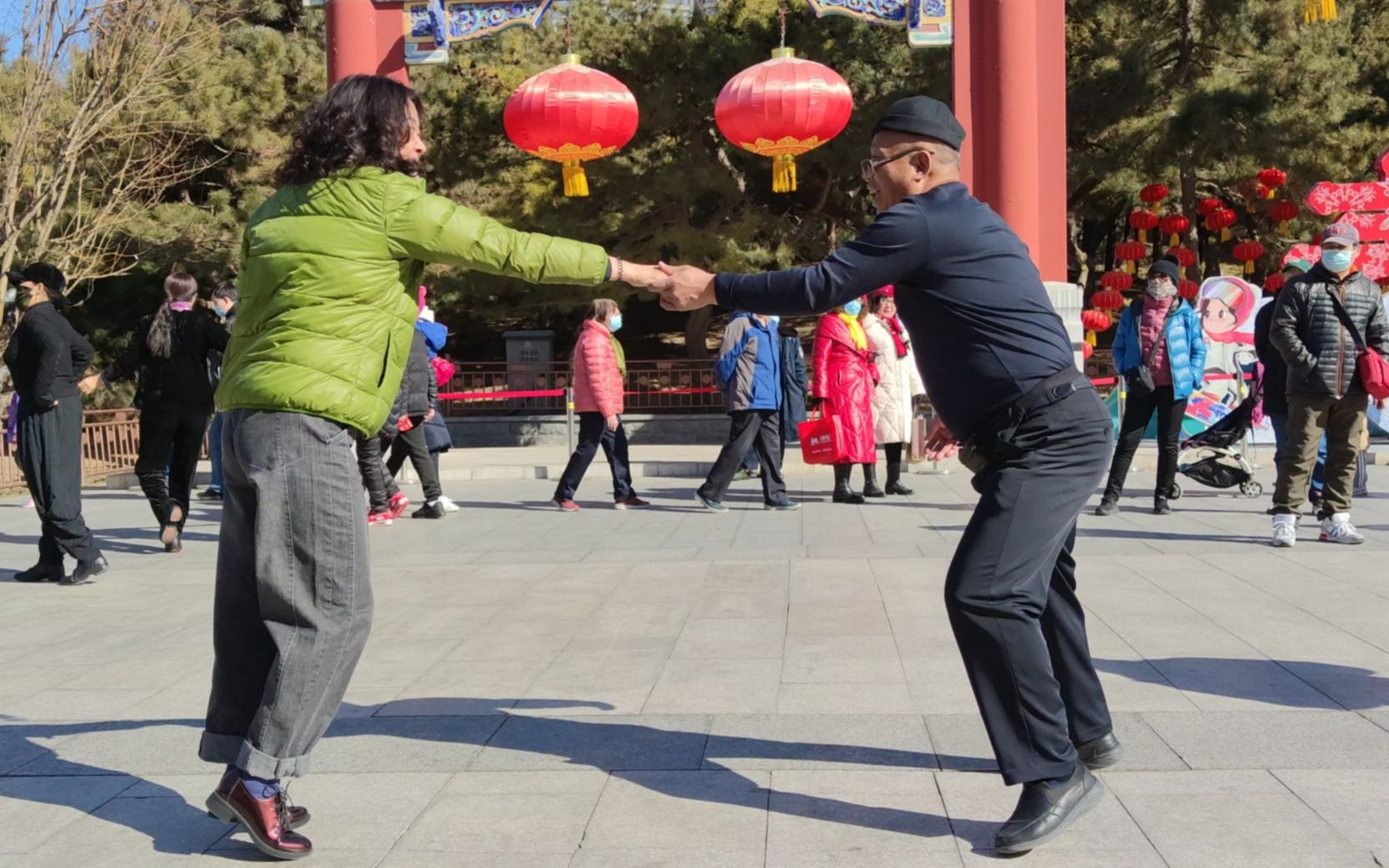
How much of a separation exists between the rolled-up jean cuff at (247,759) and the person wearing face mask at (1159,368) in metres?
7.33

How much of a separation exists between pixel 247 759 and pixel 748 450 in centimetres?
763

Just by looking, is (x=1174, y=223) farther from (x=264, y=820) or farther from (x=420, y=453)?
(x=264, y=820)

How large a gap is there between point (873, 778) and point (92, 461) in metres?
14.8

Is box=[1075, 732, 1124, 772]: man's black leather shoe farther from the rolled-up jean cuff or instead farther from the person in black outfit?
the person in black outfit

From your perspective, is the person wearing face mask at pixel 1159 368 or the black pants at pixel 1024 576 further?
the person wearing face mask at pixel 1159 368

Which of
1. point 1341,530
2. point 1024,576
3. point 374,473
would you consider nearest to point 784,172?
point 374,473

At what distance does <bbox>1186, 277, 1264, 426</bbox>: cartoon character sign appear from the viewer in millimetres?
13625

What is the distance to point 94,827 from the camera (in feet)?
11.7

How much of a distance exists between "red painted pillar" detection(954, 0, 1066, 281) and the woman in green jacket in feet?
35.2

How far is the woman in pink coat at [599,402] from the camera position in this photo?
10.6 m

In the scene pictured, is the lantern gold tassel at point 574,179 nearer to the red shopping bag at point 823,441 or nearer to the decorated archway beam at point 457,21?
the decorated archway beam at point 457,21

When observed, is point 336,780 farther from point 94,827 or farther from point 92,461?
point 92,461

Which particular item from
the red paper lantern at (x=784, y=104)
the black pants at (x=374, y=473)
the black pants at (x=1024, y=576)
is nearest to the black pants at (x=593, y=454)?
the black pants at (x=374, y=473)

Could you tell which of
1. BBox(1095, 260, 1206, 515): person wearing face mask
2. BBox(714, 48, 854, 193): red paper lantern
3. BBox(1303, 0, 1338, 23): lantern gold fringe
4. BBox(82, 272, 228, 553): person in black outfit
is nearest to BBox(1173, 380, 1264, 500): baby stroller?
BBox(1095, 260, 1206, 515): person wearing face mask
